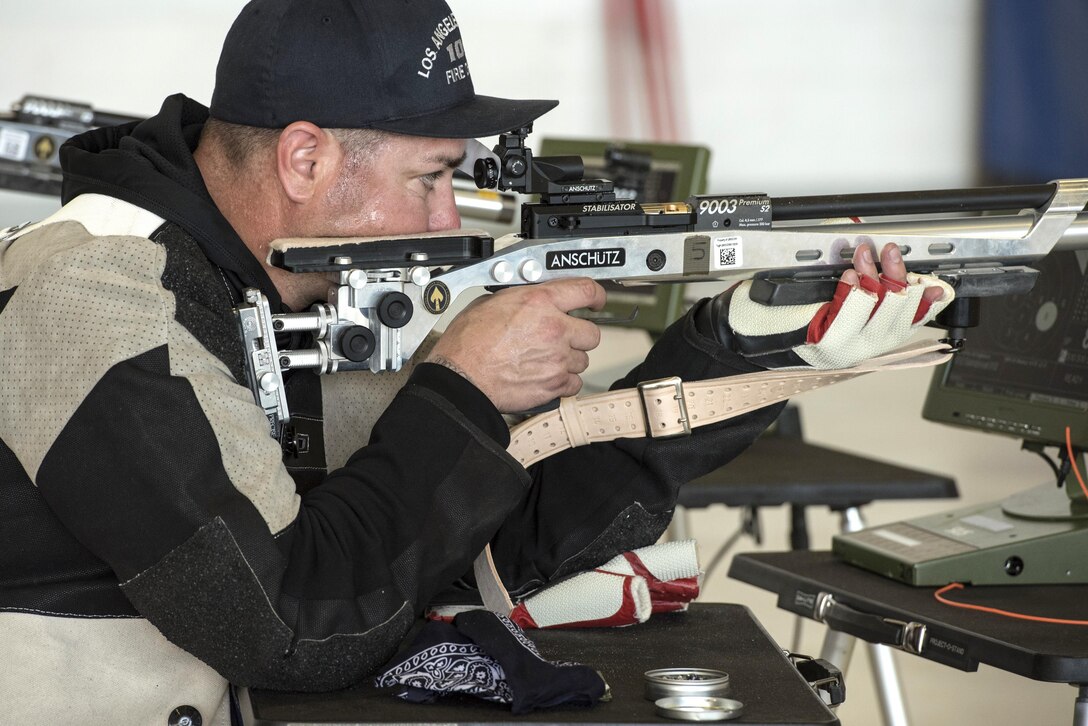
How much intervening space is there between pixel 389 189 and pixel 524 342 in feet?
0.78

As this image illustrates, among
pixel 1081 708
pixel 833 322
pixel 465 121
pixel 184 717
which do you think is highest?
pixel 465 121

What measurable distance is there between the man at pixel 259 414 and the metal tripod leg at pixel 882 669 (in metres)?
0.62

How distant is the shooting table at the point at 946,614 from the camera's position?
4.76 feet

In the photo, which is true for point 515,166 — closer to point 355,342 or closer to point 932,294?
point 355,342

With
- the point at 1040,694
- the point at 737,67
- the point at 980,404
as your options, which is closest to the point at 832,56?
the point at 737,67

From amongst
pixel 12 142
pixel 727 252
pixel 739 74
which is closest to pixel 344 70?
pixel 727 252

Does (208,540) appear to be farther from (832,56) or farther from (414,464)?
(832,56)

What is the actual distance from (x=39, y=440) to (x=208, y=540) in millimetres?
198

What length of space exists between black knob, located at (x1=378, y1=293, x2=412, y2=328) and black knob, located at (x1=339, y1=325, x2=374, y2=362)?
0.9 inches

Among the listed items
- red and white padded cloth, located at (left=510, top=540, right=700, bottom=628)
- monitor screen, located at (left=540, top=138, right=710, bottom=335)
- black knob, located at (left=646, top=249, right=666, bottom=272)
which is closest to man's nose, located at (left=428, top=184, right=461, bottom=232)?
black knob, located at (left=646, top=249, right=666, bottom=272)

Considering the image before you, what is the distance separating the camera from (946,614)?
162 cm

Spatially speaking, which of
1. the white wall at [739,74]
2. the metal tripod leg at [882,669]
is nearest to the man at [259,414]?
the metal tripod leg at [882,669]

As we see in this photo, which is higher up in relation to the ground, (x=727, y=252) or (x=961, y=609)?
(x=727, y=252)

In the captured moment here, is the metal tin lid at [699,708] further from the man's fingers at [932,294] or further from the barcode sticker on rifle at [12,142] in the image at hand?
the barcode sticker on rifle at [12,142]
